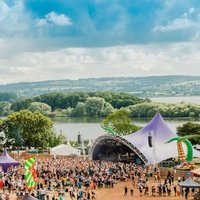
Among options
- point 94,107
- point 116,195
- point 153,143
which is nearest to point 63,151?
point 153,143

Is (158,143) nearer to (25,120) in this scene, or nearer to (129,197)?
(129,197)

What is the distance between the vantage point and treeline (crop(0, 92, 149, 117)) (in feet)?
468

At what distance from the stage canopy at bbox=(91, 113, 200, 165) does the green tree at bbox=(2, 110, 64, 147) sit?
588 inches

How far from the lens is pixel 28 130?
62.3 meters

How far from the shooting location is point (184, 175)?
36.7 metres

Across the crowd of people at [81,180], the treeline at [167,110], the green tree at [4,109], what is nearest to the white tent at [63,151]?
the crowd of people at [81,180]

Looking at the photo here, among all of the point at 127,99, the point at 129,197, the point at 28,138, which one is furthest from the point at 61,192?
the point at 127,99

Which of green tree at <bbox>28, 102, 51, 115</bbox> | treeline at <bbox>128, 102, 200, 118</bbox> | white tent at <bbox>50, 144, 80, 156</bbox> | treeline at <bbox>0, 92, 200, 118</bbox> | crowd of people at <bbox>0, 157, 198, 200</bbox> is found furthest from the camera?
green tree at <bbox>28, 102, 51, 115</bbox>

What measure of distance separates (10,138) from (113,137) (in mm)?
19933

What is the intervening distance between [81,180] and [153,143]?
1053cm

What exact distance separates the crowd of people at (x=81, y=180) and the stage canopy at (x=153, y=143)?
1784 mm

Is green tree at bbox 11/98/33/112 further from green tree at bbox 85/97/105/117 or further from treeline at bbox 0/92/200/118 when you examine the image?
green tree at bbox 85/97/105/117

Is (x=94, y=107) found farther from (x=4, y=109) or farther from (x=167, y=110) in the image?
(x=4, y=109)

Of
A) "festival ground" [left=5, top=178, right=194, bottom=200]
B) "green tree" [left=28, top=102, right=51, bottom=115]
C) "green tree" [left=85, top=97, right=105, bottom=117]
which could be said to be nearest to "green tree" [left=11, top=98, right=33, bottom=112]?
"green tree" [left=28, top=102, right=51, bottom=115]
